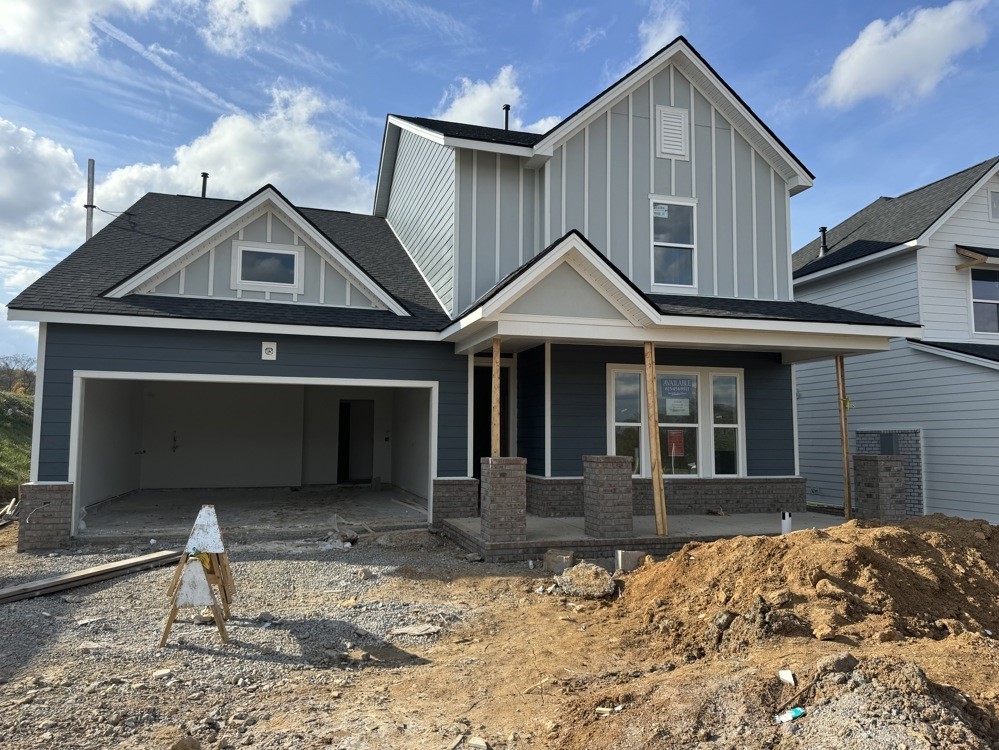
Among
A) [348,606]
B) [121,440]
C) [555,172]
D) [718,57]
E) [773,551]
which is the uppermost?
[718,57]

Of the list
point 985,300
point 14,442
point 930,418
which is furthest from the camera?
point 14,442

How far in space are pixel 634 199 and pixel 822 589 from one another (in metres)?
8.53

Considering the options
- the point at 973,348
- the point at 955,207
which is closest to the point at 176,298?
the point at 973,348

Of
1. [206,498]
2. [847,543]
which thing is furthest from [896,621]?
[206,498]

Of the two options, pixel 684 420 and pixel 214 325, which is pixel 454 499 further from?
pixel 214 325

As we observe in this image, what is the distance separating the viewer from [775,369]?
1282 cm

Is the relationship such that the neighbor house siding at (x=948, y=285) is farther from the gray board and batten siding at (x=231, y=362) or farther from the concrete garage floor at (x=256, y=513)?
the concrete garage floor at (x=256, y=513)

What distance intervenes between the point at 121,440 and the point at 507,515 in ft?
29.3

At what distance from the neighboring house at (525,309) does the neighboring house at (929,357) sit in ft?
10.3

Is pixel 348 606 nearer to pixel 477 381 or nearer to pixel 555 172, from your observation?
pixel 477 381

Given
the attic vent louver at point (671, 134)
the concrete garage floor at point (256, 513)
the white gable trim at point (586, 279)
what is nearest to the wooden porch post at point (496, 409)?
the white gable trim at point (586, 279)

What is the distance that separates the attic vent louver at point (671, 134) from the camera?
12812 millimetres

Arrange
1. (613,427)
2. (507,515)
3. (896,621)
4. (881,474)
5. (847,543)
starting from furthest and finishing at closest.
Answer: (613,427)
(881,474)
(507,515)
(847,543)
(896,621)

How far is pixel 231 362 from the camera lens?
34.7 ft
